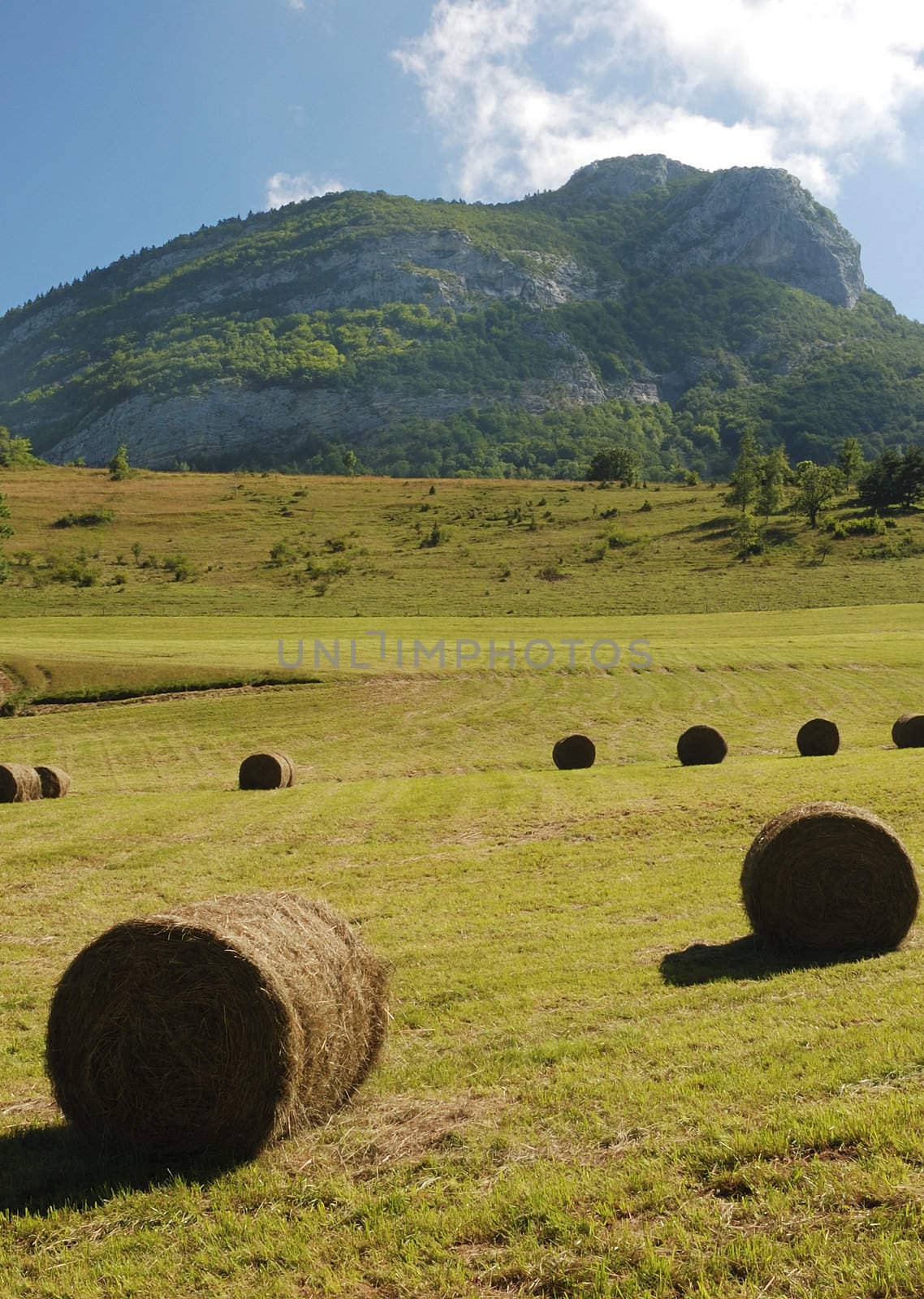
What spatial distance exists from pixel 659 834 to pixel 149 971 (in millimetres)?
13497

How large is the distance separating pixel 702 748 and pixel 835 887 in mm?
17451

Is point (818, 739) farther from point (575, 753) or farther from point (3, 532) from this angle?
point (3, 532)

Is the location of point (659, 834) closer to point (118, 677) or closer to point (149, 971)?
point (149, 971)

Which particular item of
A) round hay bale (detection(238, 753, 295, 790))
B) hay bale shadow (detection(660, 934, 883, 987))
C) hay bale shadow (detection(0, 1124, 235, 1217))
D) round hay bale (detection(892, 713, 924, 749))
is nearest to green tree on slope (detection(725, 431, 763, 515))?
round hay bale (detection(892, 713, 924, 749))

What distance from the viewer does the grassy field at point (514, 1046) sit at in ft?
19.0

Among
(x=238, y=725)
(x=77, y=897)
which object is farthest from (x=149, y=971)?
(x=238, y=725)

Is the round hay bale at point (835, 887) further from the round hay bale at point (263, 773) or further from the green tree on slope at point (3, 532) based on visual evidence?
the green tree on slope at point (3, 532)

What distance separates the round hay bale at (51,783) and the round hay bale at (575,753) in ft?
48.6

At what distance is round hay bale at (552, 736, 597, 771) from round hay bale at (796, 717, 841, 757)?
6583 millimetres

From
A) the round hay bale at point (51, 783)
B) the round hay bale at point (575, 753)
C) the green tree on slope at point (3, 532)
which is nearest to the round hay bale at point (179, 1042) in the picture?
the round hay bale at point (51, 783)

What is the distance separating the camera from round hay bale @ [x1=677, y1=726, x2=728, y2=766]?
29266mm

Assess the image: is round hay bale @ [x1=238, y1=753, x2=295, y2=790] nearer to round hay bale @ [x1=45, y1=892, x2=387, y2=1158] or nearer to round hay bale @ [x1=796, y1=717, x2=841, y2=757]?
round hay bale @ [x1=796, y1=717, x2=841, y2=757]

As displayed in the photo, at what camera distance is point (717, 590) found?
7938 cm

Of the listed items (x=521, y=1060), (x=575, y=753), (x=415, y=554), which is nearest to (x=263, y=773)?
(x=575, y=753)
